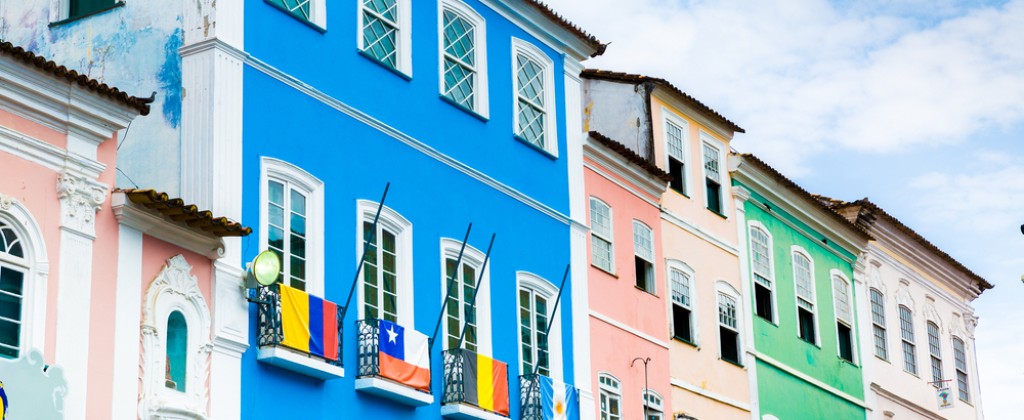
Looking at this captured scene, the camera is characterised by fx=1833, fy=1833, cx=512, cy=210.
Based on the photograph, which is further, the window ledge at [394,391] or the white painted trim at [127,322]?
the window ledge at [394,391]

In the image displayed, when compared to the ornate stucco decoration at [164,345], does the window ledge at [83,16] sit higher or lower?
higher

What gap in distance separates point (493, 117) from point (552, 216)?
1.97 metres

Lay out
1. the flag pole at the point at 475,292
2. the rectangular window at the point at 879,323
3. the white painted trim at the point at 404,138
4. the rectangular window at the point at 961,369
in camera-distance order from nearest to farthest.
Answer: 1. the white painted trim at the point at 404,138
2. the flag pole at the point at 475,292
3. the rectangular window at the point at 879,323
4. the rectangular window at the point at 961,369

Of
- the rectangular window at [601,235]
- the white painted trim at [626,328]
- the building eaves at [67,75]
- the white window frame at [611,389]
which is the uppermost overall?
the rectangular window at [601,235]

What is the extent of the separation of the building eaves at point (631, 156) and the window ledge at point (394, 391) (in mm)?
7257

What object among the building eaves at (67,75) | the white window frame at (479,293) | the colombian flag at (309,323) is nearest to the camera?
the building eaves at (67,75)

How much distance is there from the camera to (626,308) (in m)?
28.8

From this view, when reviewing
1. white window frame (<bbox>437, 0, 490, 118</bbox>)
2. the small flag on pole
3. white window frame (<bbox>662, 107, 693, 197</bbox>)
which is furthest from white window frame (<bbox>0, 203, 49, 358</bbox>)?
white window frame (<bbox>662, 107, 693, 197</bbox>)

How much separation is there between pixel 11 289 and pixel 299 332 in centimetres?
392

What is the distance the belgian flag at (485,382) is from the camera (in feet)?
77.5

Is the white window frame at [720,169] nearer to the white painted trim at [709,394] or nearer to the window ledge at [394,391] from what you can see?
the white painted trim at [709,394]

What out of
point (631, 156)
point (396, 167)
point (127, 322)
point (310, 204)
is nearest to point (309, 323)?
point (310, 204)

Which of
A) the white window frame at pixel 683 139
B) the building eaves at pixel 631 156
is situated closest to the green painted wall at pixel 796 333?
the white window frame at pixel 683 139

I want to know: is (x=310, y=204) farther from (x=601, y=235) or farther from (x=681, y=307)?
(x=681, y=307)
